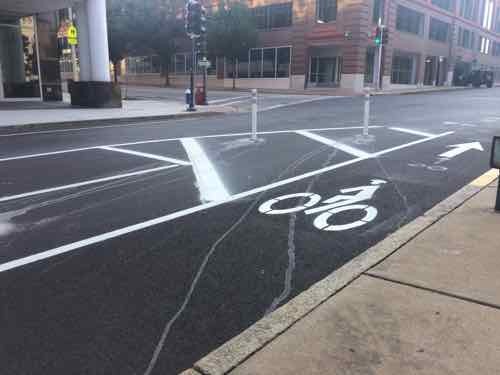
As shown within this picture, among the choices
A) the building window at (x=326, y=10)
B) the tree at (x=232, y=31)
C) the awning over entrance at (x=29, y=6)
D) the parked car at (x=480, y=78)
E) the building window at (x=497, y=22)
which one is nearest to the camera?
the awning over entrance at (x=29, y=6)

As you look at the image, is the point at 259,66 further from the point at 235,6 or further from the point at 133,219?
the point at 133,219

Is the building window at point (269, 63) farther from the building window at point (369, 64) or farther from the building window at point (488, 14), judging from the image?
the building window at point (488, 14)

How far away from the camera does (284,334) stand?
9.14 feet

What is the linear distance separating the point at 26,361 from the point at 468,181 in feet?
20.3

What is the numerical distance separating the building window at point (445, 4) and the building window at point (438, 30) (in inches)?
61.8

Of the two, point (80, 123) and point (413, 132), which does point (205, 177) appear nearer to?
point (413, 132)

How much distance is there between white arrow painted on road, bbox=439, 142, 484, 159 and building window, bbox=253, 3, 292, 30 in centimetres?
3584

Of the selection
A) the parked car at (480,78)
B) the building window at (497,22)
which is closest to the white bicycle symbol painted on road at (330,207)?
the parked car at (480,78)

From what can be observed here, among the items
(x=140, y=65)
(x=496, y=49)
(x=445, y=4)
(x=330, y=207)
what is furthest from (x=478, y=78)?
(x=330, y=207)

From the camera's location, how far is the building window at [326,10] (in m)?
39.6

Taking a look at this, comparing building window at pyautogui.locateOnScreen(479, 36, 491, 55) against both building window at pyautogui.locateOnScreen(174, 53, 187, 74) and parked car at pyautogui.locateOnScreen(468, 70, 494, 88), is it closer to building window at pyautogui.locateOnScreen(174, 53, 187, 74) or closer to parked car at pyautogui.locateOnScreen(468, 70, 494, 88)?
parked car at pyautogui.locateOnScreen(468, 70, 494, 88)

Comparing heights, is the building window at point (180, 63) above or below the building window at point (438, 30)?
below

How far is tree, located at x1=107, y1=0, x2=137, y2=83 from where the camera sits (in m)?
46.5

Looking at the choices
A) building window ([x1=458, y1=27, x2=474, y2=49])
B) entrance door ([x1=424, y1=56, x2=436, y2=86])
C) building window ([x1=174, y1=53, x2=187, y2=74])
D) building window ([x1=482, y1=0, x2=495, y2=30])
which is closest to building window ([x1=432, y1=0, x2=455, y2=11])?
building window ([x1=458, y1=27, x2=474, y2=49])
